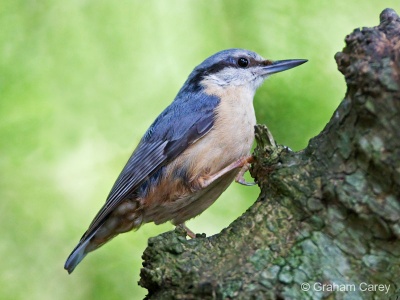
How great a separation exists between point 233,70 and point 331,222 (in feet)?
4.33

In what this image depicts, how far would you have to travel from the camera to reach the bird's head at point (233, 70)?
2633 millimetres

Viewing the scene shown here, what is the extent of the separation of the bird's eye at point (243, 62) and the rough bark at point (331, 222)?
3.66 ft

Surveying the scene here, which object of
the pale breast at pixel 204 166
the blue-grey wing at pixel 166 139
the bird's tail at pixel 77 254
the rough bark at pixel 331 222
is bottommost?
the rough bark at pixel 331 222

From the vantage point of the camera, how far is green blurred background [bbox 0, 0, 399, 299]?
8.20 ft

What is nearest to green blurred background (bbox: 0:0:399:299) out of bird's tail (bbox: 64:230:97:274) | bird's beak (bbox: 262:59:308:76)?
bird's beak (bbox: 262:59:308:76)

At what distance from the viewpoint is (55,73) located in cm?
256

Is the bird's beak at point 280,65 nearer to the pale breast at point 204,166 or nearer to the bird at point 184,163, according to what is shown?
the bird at point 184,163

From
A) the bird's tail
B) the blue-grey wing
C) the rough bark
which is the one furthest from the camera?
the blue-grey wing

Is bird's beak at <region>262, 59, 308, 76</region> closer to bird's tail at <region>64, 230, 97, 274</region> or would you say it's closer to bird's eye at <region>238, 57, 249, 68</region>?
bird's eye at <region>238, 57, 249, 68</region>

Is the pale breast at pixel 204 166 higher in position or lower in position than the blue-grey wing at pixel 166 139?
lower

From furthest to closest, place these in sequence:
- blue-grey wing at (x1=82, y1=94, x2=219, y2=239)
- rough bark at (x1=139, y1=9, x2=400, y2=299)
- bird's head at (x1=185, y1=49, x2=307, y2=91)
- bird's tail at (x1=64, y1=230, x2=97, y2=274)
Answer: bird's head at (x1=185, y1=49, x2=307, y2=91), blue-grey wing at (x1=82, y1=94, x2=219, y2=239), bird's tail at (x1=64, y1=230, x2=97, y2=274), rough bark at (x1=139, y1=9, x2=400, y2=299)

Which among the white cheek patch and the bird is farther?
the white cheek patch

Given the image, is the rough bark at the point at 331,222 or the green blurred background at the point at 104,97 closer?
the rough bark at the point at 331,222

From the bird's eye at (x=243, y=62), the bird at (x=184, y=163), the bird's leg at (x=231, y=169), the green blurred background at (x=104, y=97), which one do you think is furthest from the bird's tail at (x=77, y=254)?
the bird's eye at (x=243, y=62)
